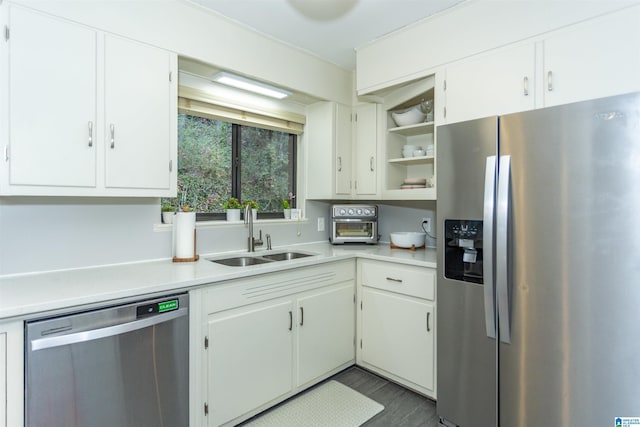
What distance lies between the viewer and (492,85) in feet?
6.60

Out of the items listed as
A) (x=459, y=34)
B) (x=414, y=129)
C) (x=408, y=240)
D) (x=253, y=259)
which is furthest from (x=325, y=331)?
(x=459, y=34)

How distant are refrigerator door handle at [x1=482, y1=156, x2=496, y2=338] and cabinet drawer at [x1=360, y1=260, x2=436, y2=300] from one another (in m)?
0.50

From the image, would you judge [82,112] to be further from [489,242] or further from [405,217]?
[405,217]

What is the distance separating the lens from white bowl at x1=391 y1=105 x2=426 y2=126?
2744mm

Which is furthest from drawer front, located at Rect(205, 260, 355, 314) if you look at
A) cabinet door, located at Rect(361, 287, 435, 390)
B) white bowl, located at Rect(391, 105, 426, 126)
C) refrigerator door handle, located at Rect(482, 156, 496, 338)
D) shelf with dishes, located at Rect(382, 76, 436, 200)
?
white bowl, located at Rect(391, 105, 426, 126)

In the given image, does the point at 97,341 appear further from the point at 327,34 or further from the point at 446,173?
the point at 327,34

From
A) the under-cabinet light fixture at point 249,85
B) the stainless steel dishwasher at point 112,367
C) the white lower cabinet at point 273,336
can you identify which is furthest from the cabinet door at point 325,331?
the under-cabinet light fixture at point 249,85

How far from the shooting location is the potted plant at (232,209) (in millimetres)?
2600

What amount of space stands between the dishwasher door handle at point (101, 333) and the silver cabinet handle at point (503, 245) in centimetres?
152

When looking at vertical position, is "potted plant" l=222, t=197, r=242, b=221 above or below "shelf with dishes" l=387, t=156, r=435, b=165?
below

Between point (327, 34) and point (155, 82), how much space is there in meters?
1.27

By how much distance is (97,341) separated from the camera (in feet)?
4.52

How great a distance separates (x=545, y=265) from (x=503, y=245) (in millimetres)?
179

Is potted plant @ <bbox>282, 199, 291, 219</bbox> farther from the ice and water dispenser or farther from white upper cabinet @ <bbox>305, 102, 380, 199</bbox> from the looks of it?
the ice and water dispenser
